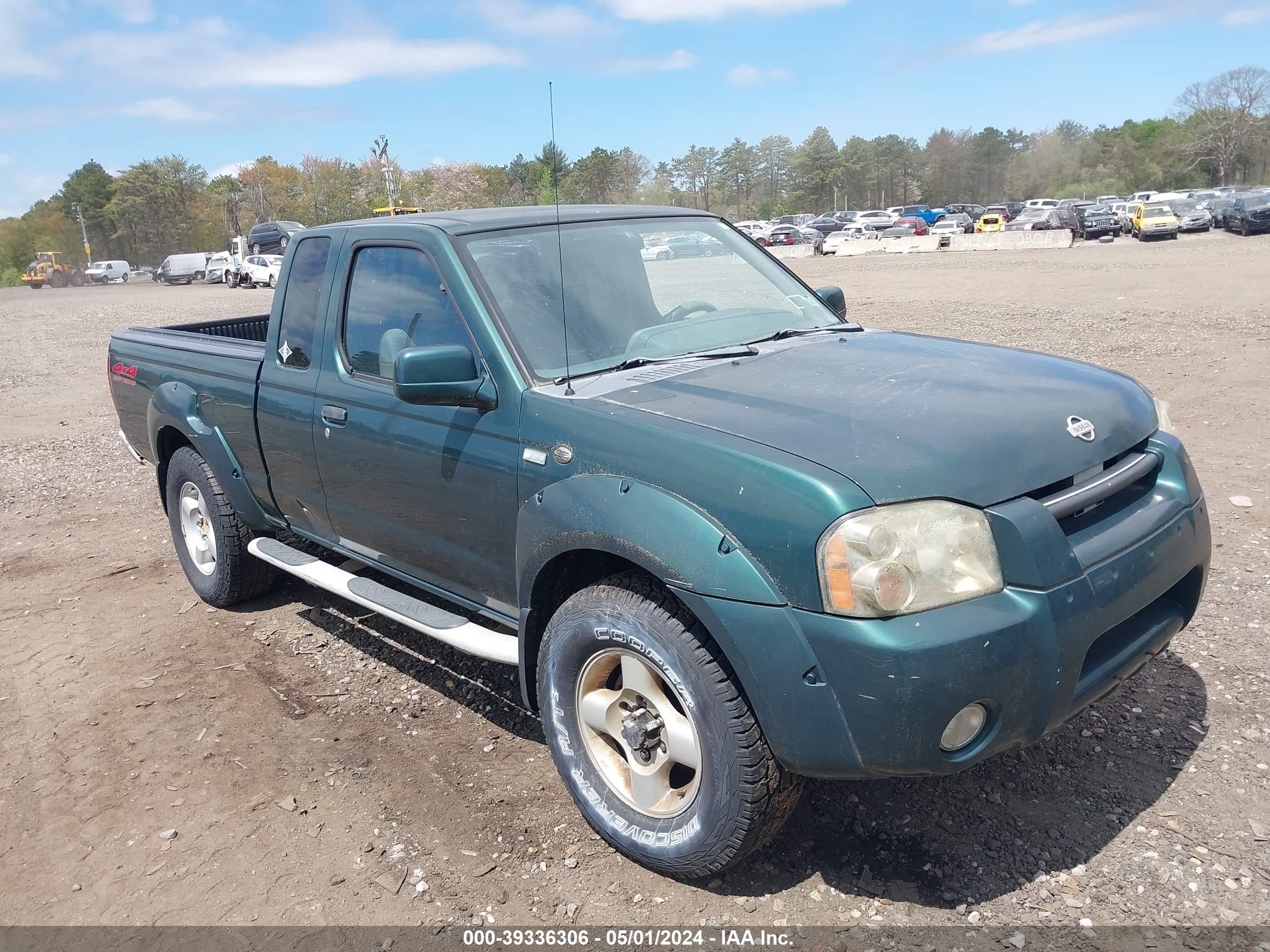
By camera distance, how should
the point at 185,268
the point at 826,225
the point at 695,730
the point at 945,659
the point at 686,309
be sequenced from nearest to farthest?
the point at 945,659 → the point at 695,730 → the point at 686,309 → the point at 185,268 → the point at 826,225

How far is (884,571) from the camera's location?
2355 millimetres

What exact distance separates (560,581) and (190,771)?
184 cm

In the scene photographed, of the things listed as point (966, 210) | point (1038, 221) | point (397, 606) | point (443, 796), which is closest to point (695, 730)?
point (443, 796)

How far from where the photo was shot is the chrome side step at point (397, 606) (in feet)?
11.3

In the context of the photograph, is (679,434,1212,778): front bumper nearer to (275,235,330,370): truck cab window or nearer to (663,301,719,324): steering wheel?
(663,301,719,324): steering wheel

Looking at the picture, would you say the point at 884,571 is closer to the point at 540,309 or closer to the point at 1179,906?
the point at 1179,906

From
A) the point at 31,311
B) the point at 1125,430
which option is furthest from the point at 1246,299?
the point at 31,311

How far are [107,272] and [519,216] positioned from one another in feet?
241

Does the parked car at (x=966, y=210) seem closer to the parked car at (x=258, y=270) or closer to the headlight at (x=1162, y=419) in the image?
the parked car at (x=258, y=270)

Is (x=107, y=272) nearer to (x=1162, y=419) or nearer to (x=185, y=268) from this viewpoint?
(x=185, y=268)

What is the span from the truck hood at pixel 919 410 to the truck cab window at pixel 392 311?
0.84 meters

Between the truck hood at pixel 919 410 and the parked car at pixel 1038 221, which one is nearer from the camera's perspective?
the truck hood at pixel 919 410

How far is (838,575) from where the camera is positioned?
7.79 ft

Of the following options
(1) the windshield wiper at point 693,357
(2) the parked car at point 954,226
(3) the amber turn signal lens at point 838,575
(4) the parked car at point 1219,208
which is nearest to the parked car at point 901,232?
(2) the parked car at point 954,226
